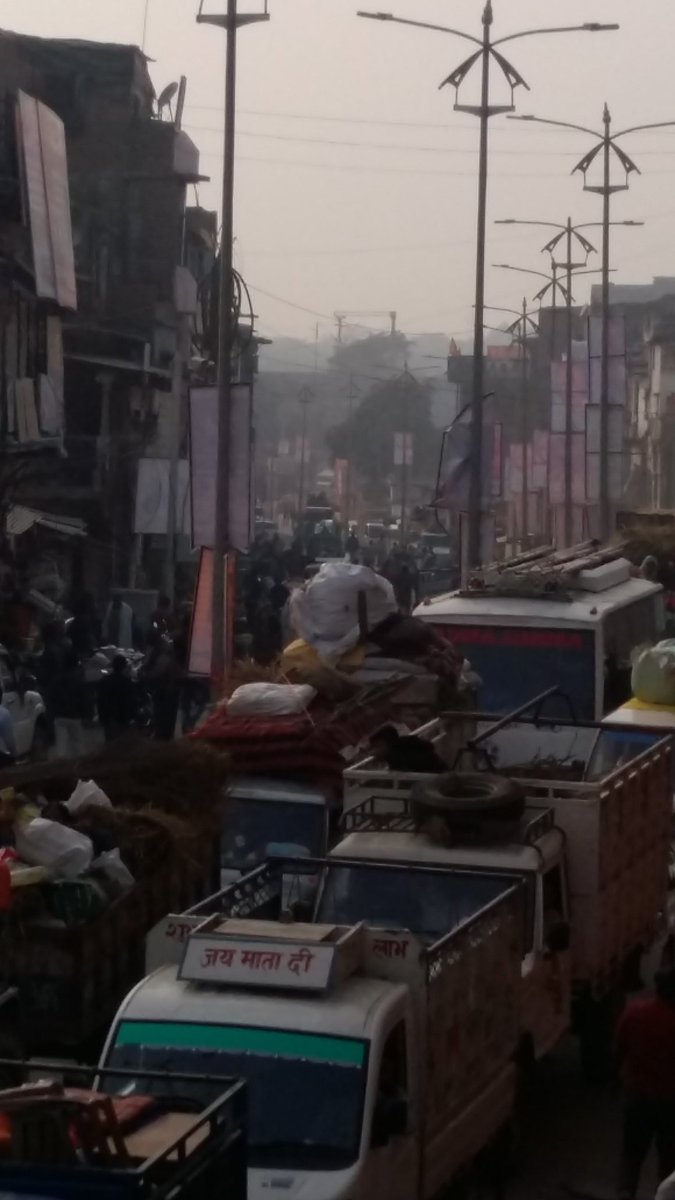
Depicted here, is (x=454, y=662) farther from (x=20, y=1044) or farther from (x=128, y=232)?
(x=128, y=232)

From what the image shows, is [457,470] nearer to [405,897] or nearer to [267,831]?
[267,831]

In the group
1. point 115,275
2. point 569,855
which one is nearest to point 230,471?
point 569,855

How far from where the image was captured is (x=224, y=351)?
19.8m

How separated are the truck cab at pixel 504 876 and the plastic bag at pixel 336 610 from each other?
4436 mm

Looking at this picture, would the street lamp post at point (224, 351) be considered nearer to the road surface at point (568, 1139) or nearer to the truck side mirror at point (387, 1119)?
the road surface at point (568, 1139)

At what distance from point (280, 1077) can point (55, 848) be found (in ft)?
10.2

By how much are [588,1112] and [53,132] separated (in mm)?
25211

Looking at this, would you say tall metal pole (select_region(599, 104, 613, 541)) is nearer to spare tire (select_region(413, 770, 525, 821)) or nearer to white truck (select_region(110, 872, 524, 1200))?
spare tire (select_region(413, 770, 525, 821))

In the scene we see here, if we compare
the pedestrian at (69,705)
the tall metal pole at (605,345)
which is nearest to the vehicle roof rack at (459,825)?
the pedestrian at (69,705)

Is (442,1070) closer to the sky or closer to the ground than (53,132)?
closer to the ground

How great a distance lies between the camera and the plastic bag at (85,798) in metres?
11.5

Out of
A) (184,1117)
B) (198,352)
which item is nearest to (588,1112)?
(184,1117)

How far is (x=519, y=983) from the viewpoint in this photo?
1026cm

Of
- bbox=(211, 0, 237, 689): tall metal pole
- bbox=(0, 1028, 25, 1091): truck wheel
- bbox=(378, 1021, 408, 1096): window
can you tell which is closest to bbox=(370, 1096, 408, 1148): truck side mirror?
bbox=(378, 1021, 408, 1096): window
